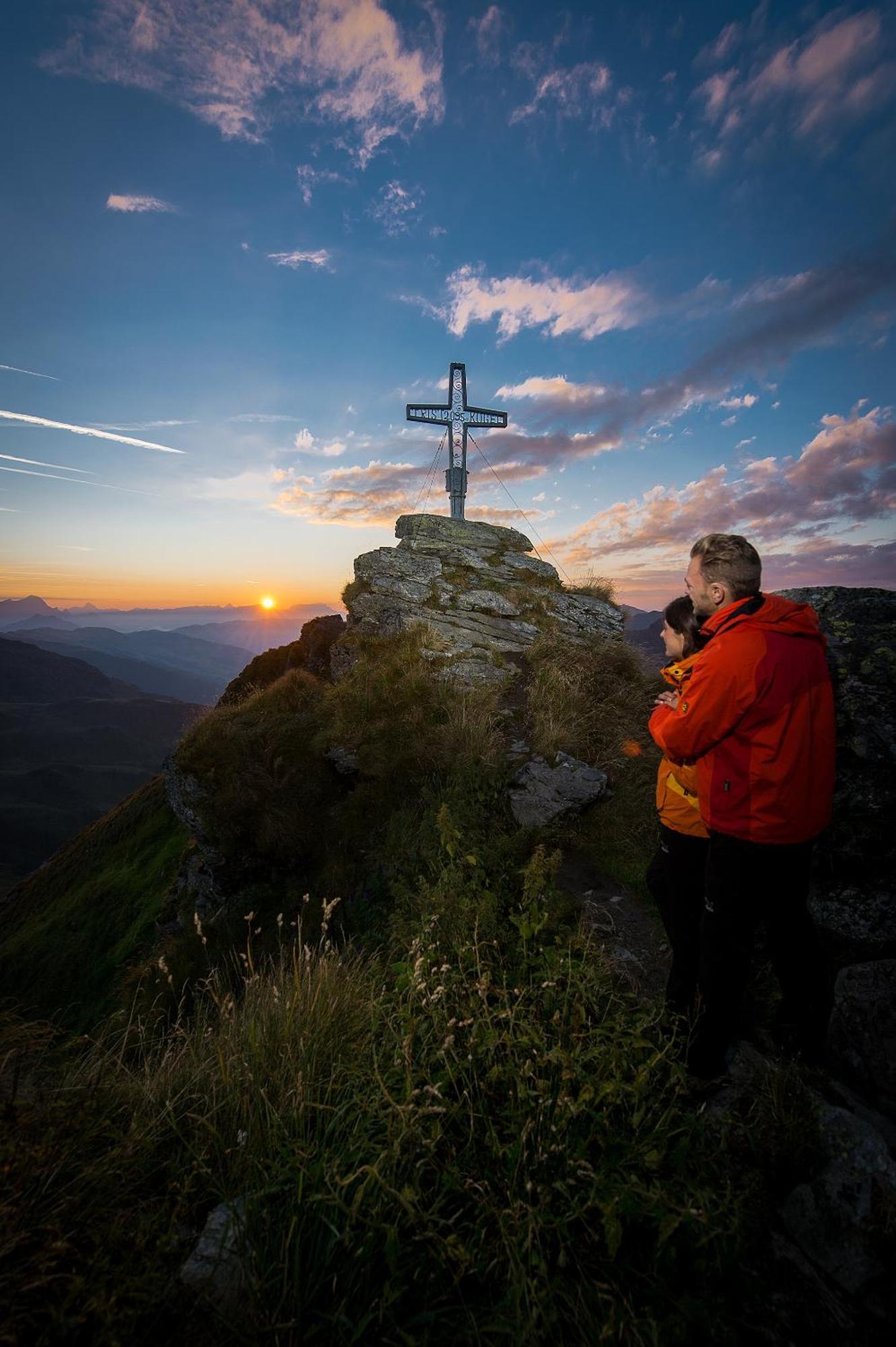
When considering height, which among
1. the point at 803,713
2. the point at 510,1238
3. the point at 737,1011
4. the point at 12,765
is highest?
the point at 803,713

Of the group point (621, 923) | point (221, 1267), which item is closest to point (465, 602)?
point (621, 923)

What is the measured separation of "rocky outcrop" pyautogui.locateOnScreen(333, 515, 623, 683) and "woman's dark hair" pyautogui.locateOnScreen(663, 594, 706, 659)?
5639 millimetres

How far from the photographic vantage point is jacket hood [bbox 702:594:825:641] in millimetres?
2639

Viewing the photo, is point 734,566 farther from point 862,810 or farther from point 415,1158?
point 415,1158

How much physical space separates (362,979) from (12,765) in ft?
689

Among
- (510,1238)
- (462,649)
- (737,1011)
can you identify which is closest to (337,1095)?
(510,1238)

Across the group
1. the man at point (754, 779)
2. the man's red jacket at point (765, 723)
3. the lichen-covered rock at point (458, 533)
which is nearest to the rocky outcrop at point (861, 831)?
the man at point (754, 779)

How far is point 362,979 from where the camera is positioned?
3637 mm

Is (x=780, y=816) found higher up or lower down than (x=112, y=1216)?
higher up

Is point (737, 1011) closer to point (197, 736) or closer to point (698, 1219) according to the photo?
point (698, 1219)

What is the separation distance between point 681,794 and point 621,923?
6.79 feet

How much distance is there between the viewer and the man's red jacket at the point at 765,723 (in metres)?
2.56

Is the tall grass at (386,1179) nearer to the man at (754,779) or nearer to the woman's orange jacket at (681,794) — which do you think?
the man at (754,779)

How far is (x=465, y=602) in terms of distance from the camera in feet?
40.7
